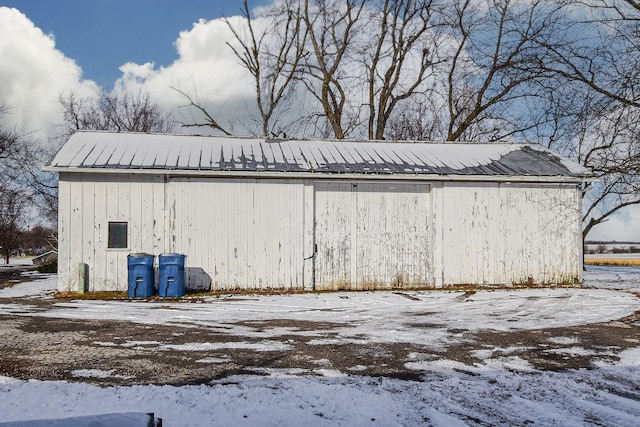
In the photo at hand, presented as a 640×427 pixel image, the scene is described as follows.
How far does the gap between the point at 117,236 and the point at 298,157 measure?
5108 millimetres

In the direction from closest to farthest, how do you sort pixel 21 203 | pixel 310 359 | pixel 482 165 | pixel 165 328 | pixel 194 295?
pixel 310 359, pixel 165 328, pixel 194 295, pixel 482 165, pixel 21 203

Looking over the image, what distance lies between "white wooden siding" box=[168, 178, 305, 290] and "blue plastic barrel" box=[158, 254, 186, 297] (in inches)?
29.6

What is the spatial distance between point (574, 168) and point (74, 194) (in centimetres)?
1331

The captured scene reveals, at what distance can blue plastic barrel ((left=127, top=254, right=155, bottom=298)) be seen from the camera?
11922 mm

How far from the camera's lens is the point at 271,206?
43.5 feet

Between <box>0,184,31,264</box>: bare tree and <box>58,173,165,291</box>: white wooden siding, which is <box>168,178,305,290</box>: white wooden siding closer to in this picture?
<box>58,173,165,291</box>: white wooden siding

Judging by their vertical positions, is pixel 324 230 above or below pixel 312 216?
below

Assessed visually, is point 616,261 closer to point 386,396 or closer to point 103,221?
point 103,221

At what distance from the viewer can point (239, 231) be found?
13.1m

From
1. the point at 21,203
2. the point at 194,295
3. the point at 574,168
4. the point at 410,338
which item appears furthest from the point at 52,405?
the point at 21,203

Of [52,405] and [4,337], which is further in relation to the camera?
[4,337]

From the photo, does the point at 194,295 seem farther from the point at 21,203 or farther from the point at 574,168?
the point at 21,203

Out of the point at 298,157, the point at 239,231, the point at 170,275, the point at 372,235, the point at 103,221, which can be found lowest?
the point at 170,275

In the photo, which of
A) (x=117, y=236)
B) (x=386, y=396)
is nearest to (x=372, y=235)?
(x=117, y=236)
